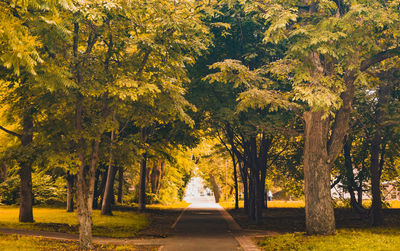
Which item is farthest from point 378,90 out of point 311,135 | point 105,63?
point 105,63

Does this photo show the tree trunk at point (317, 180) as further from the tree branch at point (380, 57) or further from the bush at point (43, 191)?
the bush at point (43, 191)

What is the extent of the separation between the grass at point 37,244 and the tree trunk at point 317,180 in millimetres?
5842

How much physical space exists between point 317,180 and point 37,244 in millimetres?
9528

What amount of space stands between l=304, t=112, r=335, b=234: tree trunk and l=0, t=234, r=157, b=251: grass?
584cm

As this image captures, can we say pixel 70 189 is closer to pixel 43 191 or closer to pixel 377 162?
pixel 43 191

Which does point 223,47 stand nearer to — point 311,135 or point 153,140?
point 311,135

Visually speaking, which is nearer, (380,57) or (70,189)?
(380,57)

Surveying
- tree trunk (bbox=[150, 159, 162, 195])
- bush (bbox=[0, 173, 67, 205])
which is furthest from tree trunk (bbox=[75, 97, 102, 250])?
tree trunk (bbox=[150, 159, 162, 195])

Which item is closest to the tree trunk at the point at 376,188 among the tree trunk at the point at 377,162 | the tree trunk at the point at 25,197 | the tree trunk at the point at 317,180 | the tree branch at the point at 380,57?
the tree trunk at the point at 377,162

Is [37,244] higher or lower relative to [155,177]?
lower

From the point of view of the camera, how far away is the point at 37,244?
11.4 meters

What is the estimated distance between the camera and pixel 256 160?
21750 mm

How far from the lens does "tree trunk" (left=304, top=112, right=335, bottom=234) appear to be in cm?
1371

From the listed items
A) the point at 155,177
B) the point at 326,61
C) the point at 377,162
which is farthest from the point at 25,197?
the point at 155,177
